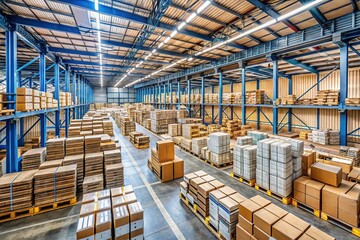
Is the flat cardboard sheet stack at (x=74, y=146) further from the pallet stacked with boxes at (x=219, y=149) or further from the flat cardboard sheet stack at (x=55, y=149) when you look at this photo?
the pallet stacked with boxes at (x=219, y=149)

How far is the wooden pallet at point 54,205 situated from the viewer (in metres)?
5.11

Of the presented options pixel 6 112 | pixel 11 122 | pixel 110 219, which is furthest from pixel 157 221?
pixel 11 122

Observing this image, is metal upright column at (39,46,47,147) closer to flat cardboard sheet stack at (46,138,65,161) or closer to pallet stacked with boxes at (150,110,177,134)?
flat cardboard sheet stack at (46,138,65,161)

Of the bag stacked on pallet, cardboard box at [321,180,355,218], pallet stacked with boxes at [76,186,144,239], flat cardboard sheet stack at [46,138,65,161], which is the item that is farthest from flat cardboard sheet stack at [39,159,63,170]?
cardboard box at [321,180,355,218]

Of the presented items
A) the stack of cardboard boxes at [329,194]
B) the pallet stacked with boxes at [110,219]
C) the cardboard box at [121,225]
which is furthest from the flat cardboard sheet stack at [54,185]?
the stack of cardboard boxes at [329,194]

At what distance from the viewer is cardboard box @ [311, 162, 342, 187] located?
4844 mm

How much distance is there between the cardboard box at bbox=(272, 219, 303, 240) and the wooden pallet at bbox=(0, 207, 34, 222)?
21.2ft

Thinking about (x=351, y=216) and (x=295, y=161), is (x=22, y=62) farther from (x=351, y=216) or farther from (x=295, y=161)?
(x=351, y=216)

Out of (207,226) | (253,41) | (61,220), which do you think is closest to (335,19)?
(253,41)

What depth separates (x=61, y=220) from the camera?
4777 mm

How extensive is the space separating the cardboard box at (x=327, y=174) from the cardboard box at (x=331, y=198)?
18 centimetres

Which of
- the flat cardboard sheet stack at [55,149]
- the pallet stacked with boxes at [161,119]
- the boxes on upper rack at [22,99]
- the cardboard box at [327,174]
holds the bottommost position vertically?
the cardboard box at [327,174]

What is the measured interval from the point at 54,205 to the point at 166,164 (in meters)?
3.92

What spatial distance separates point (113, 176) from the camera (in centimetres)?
638
